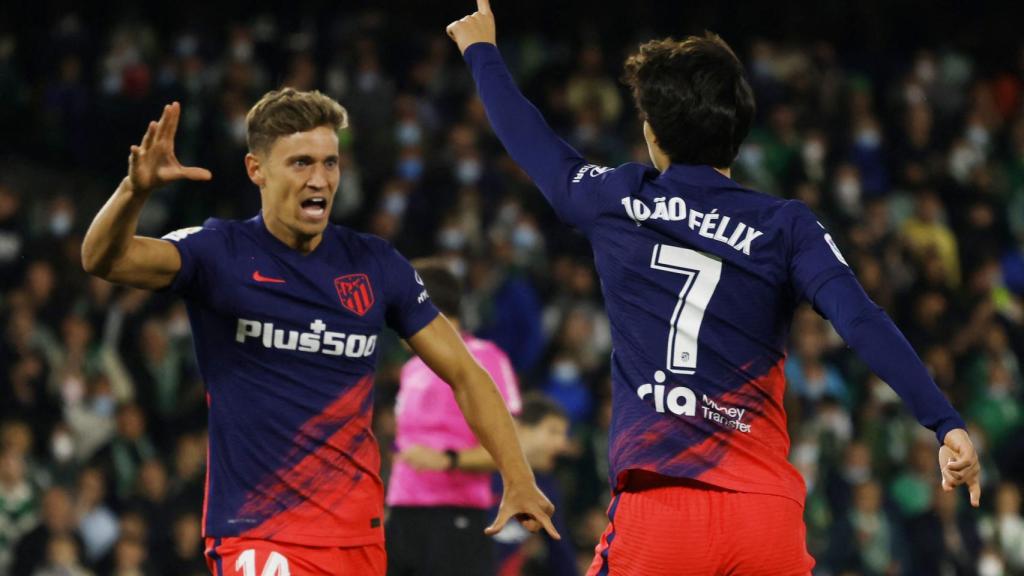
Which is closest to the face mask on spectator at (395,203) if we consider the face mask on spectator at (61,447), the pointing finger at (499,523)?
the face mask on spectator at (61,447)

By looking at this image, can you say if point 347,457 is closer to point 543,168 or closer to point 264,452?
point 264,452

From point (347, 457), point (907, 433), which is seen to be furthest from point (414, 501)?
point (907, 433)

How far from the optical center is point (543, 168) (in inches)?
188

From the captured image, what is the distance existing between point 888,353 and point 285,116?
2176 mm

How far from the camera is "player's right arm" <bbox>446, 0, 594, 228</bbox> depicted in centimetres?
475

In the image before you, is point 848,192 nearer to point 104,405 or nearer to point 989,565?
point 989,565

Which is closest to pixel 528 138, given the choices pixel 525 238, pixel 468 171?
pixel 525 238

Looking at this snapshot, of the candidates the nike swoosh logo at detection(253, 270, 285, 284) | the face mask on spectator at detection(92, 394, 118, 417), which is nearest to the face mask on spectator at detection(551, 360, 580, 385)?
the face mask on spectator at detection(92, 394, 118, 417)

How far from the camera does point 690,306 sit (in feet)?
14.7

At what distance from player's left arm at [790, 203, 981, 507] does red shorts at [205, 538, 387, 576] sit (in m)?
1.72

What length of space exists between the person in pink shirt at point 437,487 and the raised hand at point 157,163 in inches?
108

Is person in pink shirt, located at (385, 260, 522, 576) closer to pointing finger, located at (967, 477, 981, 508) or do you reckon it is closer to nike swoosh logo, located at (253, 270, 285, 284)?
nike swoosh logo, located at (253, 270, 285, 284)

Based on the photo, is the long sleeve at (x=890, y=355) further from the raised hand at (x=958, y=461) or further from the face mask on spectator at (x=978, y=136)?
the face mask on spectator at (x=978, y=136)

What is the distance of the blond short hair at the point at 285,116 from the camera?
17.1ft
